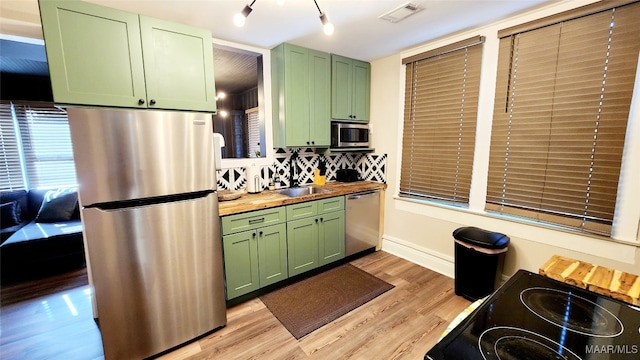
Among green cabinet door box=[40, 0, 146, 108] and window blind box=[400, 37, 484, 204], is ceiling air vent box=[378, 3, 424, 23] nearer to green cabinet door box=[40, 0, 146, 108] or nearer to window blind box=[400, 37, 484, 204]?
window blind box=[400, 37, 484, 204]

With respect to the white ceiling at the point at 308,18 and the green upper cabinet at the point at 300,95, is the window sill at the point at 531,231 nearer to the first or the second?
the green upper cabinet at the point at 300,95

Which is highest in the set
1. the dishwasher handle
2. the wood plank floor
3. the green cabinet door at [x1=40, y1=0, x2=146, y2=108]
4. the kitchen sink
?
the green cabinet door at [x1=40, y1=0, x2=146, y2=108]

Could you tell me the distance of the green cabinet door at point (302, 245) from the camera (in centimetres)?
260

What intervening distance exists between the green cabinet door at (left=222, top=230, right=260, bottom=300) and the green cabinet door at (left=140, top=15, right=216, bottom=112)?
1.06 metres

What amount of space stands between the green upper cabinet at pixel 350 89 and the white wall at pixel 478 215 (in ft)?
0.37

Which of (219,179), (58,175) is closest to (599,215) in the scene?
(219,179)

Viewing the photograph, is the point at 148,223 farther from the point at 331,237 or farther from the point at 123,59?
the point at 331,237

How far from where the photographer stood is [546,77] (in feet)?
6.79

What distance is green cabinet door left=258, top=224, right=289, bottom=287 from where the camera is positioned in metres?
2.40

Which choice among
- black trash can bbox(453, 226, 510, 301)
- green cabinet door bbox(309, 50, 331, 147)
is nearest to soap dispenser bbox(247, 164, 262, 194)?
green cabinet door bbox(309, 50, 331, 147)

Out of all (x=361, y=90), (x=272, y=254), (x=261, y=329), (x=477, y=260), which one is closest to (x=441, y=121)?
(x=361, y=90)

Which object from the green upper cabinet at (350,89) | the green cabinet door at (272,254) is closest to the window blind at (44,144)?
the green cabinet door at (272,254)

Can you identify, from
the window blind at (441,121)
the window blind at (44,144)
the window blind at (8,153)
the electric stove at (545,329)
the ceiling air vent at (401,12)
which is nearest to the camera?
the electric stove at (545,329)

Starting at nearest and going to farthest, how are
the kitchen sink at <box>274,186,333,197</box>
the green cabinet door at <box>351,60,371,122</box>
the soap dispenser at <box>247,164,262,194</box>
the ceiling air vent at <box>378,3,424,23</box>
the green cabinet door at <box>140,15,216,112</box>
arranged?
the green cabinet door at <box>140,15,216,112</box> < the ceiling air vent at <box>378,3,424,23</box> < the soap dispenser at <box>247,164,262,194</box> < the kitchen sink at <box>274,186,333,197</box> < the green cabinet door at <box>351,60,371,122</box>
